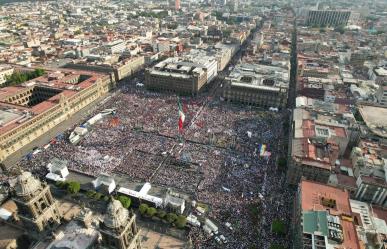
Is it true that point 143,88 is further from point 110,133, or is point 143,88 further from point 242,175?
point 242,175

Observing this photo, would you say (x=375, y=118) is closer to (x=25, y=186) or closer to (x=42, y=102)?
(x=25, y=186)

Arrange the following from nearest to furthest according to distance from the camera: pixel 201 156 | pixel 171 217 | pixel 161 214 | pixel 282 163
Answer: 1. pixel 171 217
2. pixel 161 214
3. pixel 282 163
4. pixel 201 156

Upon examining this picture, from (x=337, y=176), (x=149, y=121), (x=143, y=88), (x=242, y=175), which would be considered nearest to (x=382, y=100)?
(x=337, y=176)

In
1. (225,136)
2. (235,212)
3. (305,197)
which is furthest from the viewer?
(225,136)

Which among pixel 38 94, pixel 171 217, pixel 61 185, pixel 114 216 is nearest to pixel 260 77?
pixel 171 217

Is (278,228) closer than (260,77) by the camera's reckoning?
Yes

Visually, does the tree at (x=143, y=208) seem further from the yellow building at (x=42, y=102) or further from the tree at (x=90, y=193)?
the yellow building at (x=42, y=102)
